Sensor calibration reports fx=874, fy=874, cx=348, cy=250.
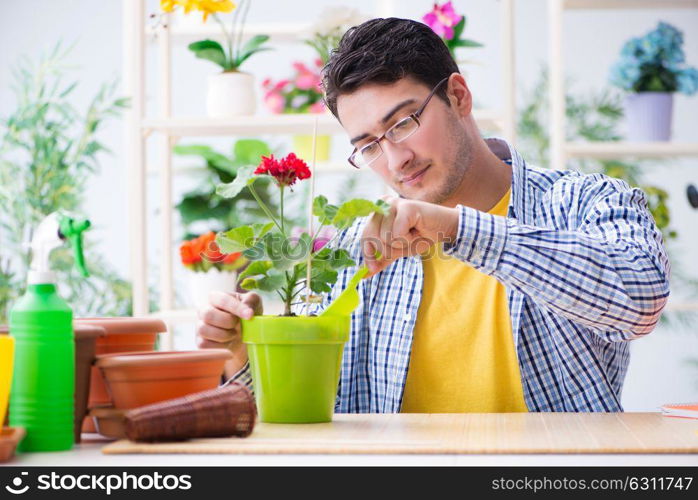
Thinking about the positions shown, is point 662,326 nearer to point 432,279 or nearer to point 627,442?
point 432,279

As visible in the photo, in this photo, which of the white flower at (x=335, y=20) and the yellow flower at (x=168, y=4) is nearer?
the yellow flower at (x=168, y=4)

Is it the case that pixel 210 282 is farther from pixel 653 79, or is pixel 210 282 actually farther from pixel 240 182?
pixel 653 79

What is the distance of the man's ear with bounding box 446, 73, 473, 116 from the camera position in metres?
1.78

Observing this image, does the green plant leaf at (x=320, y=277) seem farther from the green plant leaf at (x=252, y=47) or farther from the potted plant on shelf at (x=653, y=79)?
the potted plant on shelf at (x=653, y=79)

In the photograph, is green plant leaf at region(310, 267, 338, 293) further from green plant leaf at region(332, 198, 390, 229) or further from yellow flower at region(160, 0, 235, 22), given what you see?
yellow flower at region(160, 0, 235, 22)

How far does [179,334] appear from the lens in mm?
3553

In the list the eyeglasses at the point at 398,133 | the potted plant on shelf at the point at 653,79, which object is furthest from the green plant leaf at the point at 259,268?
the potted plant on shelf at the point at 653,79

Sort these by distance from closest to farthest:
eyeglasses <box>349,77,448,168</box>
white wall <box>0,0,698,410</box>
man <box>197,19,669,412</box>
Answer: man <box>197,19,669,412</box> < eyeglasses <box>349,77,448,168</box> < white wall <box>0,0,698,410</box>

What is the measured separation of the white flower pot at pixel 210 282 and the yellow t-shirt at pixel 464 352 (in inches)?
36.7

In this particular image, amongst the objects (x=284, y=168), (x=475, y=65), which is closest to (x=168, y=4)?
(x=284, y=168)

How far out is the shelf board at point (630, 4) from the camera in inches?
108

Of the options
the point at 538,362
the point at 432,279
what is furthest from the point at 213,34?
the point at 538,362

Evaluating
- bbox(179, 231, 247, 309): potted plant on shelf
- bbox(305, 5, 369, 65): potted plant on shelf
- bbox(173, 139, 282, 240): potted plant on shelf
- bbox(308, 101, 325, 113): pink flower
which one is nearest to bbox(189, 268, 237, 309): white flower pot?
bbox(179, 231, 247, 309): potted plant on shelf
